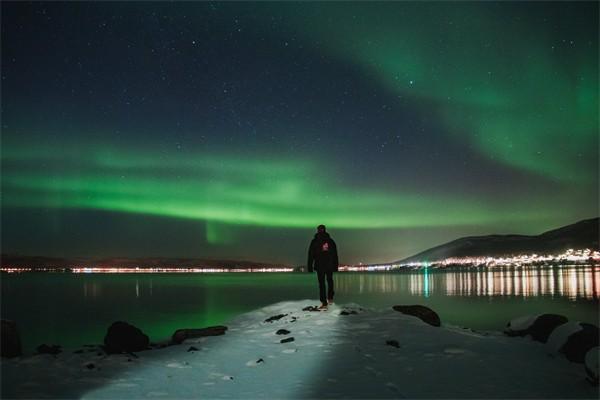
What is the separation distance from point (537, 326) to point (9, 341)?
14582 mm

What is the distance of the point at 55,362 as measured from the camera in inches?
401

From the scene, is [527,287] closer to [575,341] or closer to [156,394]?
[575,341]

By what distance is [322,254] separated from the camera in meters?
17.8

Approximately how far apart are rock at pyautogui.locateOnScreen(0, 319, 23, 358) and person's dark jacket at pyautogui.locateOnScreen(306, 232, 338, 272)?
9.68 metres

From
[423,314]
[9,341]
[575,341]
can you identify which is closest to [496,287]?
[423,314]

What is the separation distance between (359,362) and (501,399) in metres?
3.05

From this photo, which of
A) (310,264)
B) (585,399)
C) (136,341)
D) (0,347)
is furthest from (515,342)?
(0,347)

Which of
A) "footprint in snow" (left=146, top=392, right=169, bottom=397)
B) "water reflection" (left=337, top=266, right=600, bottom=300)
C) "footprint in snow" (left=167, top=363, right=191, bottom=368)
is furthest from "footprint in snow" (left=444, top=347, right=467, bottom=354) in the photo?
"water reflection" (left=337, top=266, right=600, bottom=300)

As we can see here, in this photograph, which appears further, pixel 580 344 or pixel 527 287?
pixel 527 287

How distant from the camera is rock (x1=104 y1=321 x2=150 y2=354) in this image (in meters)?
13.2

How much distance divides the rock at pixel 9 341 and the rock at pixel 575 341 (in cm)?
1397

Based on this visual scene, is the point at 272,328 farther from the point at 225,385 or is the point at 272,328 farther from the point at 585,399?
the point at 585,399

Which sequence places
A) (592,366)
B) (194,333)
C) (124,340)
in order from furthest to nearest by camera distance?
1. (194,333)
2. (124,340)
3. (592,366)

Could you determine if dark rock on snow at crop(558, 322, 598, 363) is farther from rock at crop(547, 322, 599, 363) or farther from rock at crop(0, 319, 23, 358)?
rock at crop(0, 319, 23, 358)
